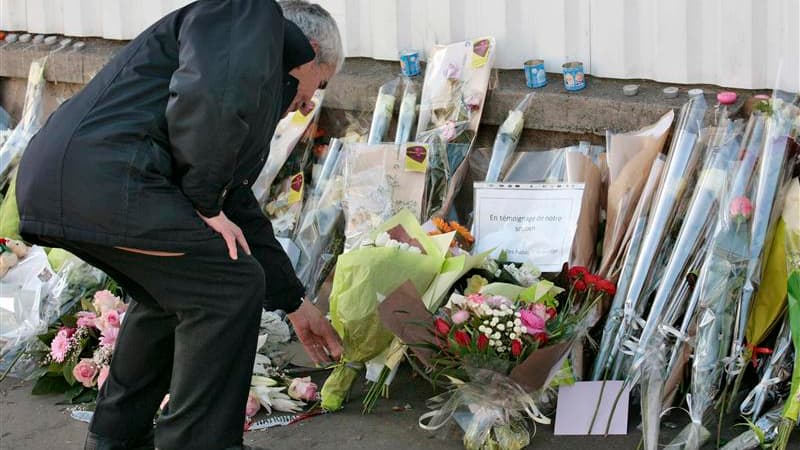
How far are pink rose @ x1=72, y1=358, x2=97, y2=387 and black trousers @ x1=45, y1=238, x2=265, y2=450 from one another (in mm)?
923

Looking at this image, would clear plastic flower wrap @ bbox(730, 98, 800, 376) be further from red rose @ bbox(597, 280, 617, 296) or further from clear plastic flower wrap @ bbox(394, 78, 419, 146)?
clear plastic flower wrap @ bbox(394, 78, 419, 146)

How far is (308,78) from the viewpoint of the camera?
368 cm

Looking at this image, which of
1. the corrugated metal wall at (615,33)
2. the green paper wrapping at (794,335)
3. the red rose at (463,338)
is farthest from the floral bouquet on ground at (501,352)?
the corrugated metal wall at (615,33)

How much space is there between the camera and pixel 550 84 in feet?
17.1

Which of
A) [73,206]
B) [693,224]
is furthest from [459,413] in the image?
[73,206]

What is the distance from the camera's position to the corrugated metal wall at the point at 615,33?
4.69 metres

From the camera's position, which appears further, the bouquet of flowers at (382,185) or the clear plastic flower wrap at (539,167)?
the bouquet of flowers at (382,185)

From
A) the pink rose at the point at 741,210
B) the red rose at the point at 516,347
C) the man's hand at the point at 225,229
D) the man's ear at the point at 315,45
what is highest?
the man's ear at the point at 315,45

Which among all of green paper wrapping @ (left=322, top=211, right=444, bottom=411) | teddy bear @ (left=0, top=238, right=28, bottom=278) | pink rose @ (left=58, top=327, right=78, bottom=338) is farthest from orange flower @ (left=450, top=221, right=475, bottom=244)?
teddy bear @ (left=0, top=238, right=28, bottom=278)

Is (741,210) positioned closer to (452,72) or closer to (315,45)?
(315,45)

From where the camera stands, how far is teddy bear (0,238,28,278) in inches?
209

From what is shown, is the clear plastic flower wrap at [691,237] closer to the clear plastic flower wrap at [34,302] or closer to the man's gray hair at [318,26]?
the man's gray hair at [318,26]

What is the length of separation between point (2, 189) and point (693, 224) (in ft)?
12.5

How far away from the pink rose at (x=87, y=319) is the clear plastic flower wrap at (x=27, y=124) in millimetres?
1810
